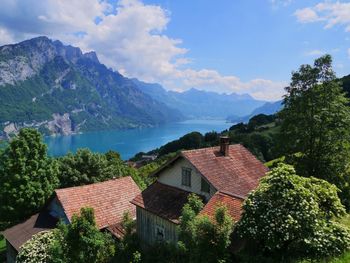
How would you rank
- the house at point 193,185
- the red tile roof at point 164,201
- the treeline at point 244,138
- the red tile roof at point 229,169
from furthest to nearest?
the treeline at point 244,138 < the red tile roof at point 229,169 < the red tile roof at point 164,201 < the house at point 193,185

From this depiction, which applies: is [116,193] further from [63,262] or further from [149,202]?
[63,262]

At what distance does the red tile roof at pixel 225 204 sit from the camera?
56.8 feet

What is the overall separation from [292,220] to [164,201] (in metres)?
10.5

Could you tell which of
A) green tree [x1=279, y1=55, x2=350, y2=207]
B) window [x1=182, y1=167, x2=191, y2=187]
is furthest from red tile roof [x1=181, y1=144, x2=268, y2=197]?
green tree [x1=279, y1=55, x2=350, y2=207]

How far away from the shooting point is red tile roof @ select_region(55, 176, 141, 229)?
2652cm

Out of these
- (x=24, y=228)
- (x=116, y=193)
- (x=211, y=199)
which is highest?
(x=211, y=199)

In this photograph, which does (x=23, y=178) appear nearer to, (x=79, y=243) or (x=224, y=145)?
Result: (x=79, y=243)

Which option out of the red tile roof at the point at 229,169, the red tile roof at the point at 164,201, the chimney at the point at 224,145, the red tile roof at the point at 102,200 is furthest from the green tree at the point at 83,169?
the chimney at the point at 224,145

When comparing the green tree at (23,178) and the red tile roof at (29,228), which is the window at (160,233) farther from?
the green tree at (23,178)

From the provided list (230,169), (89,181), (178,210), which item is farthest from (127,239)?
(89,181)

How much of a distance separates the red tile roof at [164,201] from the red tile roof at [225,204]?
2050 millimetres

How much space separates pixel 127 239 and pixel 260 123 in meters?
106

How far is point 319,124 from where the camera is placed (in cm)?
2042

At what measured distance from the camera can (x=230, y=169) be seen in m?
22.1
